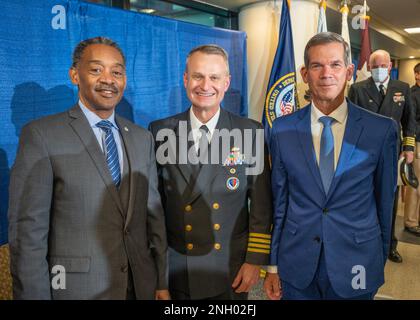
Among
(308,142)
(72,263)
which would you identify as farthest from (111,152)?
(308,142)

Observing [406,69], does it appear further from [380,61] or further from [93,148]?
[93,148]

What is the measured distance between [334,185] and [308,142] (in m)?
0.21

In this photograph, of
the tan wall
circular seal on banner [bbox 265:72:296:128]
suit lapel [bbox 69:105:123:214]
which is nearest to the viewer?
suit lapel [bbox 69:105:123:214]

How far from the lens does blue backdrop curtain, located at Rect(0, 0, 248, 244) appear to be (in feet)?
6.40

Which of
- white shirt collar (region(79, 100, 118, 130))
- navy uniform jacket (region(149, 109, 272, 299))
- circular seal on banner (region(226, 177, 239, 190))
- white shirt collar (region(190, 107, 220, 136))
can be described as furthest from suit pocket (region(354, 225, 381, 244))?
white shirt collar (region(79, 100, 118, 130))

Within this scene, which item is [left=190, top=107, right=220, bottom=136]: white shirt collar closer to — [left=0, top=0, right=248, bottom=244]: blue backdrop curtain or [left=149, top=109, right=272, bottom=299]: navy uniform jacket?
[left=149, top=109, right=272, bottom=299]: navy uniform jacket

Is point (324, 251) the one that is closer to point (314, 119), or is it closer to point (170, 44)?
point (314, 119)

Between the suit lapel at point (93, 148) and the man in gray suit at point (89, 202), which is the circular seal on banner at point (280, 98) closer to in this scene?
the man in gray suit at point (89, 202)

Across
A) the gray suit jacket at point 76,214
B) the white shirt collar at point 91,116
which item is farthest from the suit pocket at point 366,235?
the white shirt collar at point 91,116

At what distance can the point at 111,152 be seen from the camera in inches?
57.3

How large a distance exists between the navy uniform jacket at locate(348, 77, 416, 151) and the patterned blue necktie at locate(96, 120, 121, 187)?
2.79 m

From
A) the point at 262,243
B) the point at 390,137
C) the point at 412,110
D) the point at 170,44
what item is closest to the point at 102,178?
the point at 262,243

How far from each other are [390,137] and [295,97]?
7.85ft

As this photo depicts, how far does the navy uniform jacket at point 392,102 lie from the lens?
11.5ft
